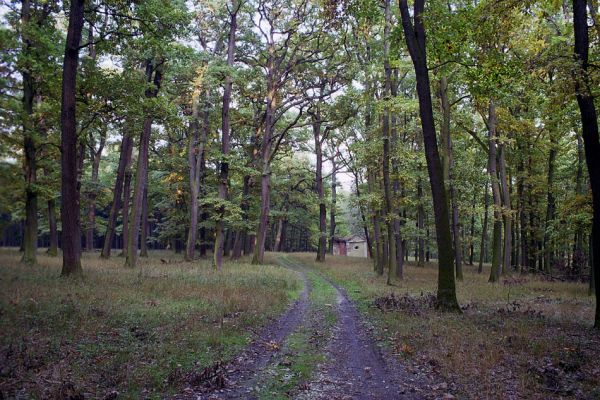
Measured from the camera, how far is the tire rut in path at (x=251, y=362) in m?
6.09

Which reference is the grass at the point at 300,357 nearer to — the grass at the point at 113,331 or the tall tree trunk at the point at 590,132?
the grass at the point at 113,331

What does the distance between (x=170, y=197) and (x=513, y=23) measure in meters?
35.1

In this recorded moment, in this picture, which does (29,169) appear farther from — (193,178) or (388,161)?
(388,161)

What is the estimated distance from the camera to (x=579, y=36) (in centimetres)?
1064

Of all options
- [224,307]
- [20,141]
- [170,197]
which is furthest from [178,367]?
[170,197]

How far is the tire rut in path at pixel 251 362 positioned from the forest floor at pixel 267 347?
1.2 inches

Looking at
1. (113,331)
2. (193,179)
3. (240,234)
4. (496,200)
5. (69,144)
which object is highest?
(193,179)

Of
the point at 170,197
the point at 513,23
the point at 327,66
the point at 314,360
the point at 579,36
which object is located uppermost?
the point at 327,66

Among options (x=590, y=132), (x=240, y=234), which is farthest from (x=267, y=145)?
(x=590, y=132)

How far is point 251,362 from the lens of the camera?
7.73m

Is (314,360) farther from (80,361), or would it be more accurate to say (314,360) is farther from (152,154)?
(152,154)

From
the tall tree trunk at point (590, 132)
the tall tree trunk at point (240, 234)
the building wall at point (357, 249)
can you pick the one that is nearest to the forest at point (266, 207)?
the tall tree trunk at point (590, 132)

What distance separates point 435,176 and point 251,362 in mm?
8402

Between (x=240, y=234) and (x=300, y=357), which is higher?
(x=240, y=234)
